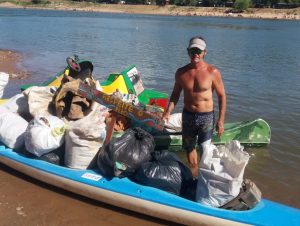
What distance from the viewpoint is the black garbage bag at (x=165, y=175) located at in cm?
486

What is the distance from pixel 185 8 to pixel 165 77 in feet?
293

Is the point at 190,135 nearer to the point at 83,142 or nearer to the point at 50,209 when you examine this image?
the point at 83,142

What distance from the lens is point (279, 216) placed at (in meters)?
4.47

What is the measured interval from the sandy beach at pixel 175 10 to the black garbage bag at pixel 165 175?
263ft

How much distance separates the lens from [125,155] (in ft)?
16.8

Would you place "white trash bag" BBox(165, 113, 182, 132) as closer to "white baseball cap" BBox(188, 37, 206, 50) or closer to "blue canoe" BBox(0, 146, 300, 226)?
"blue canoe" BBox(0, 146, 300, 226)

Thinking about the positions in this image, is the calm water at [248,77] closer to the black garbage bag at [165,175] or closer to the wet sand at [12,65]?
the wet sand at [12,65]

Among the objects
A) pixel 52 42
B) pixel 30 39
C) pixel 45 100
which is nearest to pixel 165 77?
pixel 45 100

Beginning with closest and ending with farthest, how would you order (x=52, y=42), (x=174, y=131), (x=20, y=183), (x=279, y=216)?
(x=279, y=216), (x=20, y=183), (x=174, y=131), (x=52, y=42)

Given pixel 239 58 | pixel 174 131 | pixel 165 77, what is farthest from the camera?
pixel 239 58

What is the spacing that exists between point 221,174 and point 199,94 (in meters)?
1.16

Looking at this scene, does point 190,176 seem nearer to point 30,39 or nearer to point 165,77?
point 165,77

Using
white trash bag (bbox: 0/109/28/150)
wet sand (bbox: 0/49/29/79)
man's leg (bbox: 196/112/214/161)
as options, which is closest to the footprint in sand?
white trash bag (bbox: 0/109/28/150)

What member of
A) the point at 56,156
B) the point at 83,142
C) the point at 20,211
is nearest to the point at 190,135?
the point at 83,142
